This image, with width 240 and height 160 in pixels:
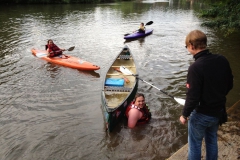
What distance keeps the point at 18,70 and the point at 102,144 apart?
6062 mm

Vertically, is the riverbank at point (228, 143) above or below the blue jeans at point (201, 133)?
below

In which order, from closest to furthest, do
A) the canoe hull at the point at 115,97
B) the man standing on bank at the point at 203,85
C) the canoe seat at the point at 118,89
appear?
1. the man standing on bank at the point at 203,85
2. the canoe hull at the point at 115,97
3. the canoe seat at the point at 118,89

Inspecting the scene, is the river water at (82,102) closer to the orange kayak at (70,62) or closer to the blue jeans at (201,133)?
the orange kayak at (70,62)

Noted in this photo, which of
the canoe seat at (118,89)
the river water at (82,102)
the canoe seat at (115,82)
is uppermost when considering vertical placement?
the canoe seat at (115,82)

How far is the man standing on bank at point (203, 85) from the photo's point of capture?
2398 millimetres

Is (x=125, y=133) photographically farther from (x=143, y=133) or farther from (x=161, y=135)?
(x=161, y=135)

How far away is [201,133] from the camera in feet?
8.82

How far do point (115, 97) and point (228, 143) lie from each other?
3101 millimetres

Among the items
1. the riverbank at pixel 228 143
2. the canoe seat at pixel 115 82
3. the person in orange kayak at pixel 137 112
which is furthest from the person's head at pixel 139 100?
the riverbank at pixel 228 143

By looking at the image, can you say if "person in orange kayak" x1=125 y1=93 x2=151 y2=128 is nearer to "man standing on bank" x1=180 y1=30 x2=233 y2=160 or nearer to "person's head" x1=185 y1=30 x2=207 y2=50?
"man standing on bank" x1=180 y1=30 x2=233 y2=160

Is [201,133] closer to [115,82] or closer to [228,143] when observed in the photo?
[228,143]

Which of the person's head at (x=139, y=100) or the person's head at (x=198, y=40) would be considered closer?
the person's head at (x=198, y=40)

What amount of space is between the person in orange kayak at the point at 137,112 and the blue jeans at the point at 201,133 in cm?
247

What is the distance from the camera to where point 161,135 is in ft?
17.3
